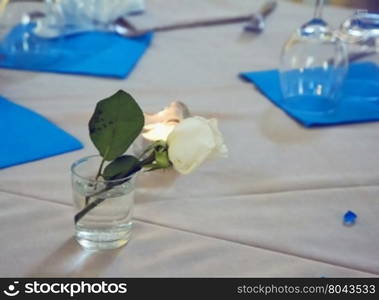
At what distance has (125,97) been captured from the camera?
51 cm

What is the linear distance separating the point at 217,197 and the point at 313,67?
0.42 meters

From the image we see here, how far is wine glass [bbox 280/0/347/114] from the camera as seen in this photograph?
0.92 m

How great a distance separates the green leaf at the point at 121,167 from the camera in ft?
1.73

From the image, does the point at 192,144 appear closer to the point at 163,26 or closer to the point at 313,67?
the point at 313,67

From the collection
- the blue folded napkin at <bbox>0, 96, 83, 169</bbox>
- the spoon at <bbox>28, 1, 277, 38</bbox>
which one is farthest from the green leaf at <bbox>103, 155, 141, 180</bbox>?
the spoon at <bbox>28, 1, 277, 38</bbox>

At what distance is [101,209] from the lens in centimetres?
54

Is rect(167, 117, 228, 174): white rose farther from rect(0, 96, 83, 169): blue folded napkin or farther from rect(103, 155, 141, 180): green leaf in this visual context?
rect(0, 96, 83, 169): blue folded napkin

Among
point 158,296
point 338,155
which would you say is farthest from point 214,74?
point 158,296

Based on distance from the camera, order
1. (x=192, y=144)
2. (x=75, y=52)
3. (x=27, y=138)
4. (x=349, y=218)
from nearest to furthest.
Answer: (x=192, y=144), (x=349, y=218), (x=27, y=138), (x=75, y=52)

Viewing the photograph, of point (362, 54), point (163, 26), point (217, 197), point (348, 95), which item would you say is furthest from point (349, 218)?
point (163, 26)

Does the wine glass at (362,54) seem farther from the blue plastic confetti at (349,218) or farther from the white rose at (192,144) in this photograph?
the white rose at (192,144)

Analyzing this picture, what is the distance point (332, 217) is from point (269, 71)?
0.44m

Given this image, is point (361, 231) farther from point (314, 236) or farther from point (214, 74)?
point (214, 74)

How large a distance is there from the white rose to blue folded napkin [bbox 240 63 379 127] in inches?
13.9
